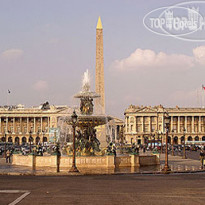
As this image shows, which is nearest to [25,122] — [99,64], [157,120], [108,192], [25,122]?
[25,122]

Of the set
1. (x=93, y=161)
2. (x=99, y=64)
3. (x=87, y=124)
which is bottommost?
(x=93, y=161)

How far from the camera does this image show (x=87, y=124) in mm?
36375

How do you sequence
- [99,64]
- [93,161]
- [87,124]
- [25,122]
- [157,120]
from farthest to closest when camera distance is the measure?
[25,122] → [157,120] → [99,64] → [87,124] → [93,161]

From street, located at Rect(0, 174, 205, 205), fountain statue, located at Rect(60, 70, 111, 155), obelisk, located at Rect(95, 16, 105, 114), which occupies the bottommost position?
street, located at Rect(0, 174, 205, 205)

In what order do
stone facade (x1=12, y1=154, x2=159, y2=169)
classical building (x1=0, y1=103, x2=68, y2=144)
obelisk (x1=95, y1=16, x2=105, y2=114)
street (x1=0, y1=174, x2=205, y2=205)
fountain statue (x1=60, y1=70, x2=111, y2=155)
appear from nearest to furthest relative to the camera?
street (x1=0, y1=174, x2=205, y2=205), stone facade (x1=12, y1=154, x2=159, y2=169), fountain statue (x1=60, y1=70, x2=111, y2=155), obelisk (x1=95, y1=16, x2=105, y2=114), classical building (x1=0, y1=103, x2=68, y2=144)

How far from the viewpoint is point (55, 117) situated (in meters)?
168

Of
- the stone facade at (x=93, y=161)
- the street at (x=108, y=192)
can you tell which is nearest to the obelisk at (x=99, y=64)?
the stone facade at (x=93, y=161)

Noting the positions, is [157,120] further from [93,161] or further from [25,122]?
[93,161]

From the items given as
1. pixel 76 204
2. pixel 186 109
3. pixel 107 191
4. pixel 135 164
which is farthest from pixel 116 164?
pixel 186 109

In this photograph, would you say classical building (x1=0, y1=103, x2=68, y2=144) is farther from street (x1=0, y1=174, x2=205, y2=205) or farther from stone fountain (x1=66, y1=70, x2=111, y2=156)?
street (x1=0, y1=174, x2=205, y2=205)

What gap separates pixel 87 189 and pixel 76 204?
13.3 ft

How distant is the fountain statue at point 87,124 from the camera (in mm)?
35875

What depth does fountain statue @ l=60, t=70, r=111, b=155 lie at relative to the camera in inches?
1412

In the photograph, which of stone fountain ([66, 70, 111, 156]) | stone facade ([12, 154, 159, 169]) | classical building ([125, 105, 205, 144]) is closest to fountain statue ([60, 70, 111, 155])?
stone fountain ([66, 70, 111, 156])
